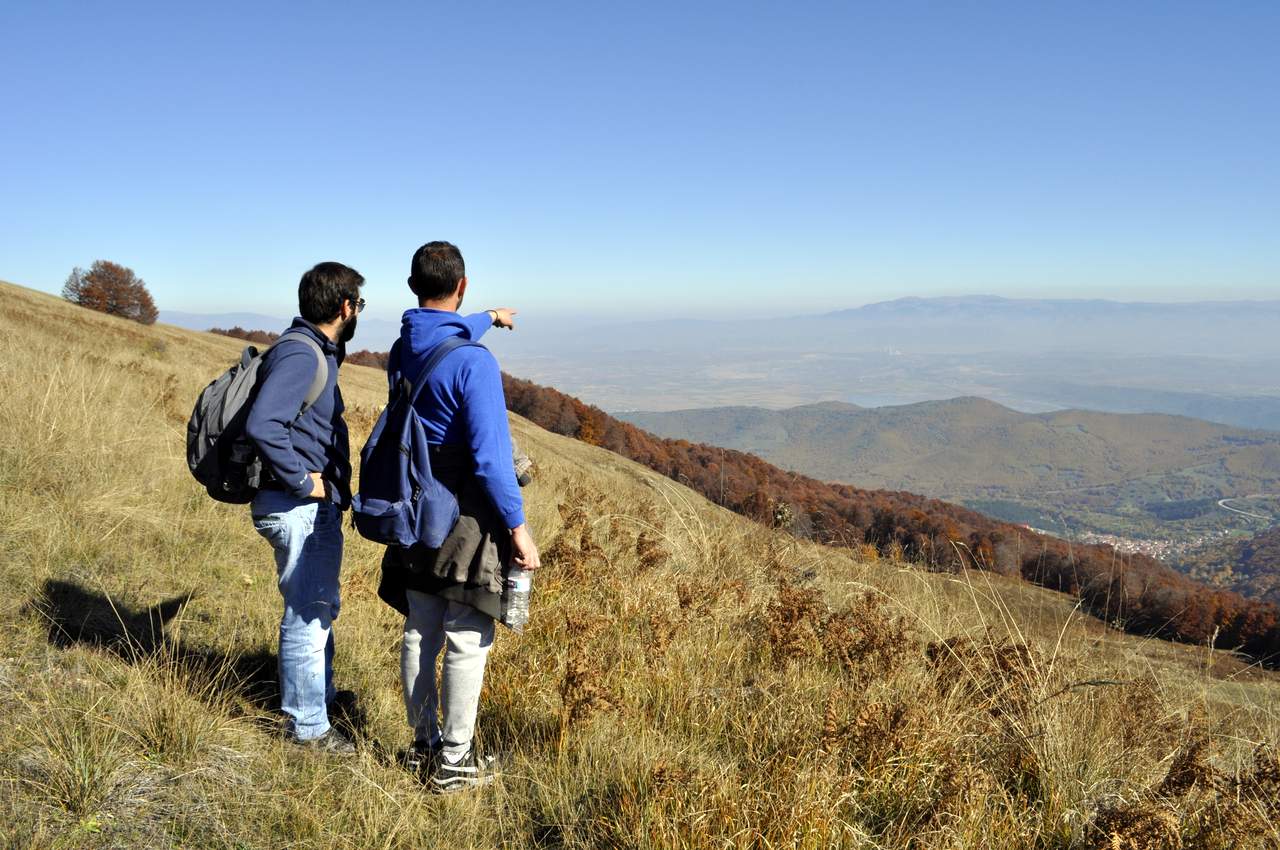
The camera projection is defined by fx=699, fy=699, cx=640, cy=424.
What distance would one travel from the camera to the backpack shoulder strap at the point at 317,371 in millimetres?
2822

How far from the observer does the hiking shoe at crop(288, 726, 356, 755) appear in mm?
2887

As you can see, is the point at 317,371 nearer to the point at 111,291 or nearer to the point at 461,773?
the point at 461,773

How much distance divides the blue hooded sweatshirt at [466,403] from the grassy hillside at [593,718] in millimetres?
1003

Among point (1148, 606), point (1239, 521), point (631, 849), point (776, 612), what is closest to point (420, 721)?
point (631, 849)

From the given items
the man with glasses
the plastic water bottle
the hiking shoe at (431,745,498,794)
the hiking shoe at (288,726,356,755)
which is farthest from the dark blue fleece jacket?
the hiking shoe at (431,745,498,794)

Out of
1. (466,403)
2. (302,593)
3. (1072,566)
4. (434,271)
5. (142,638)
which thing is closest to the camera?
(466,403)

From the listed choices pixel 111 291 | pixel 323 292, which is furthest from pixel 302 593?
pixel 111 291

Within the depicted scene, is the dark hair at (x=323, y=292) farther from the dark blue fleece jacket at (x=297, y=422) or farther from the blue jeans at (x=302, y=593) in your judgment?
the blue jeans at (x=302, y=593)

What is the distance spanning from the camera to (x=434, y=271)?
2627 mm

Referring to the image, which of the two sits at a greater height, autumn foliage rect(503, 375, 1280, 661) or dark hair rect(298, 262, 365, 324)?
dark hair rect(298, 262, 365, 324)

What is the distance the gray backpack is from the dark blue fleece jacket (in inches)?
1.9

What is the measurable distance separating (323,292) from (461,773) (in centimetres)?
202

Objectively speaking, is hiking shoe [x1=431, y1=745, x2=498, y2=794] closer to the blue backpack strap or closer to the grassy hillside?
the grassy hillside

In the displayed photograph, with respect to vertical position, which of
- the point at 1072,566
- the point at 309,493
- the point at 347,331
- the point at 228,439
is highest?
the point at 347,331
